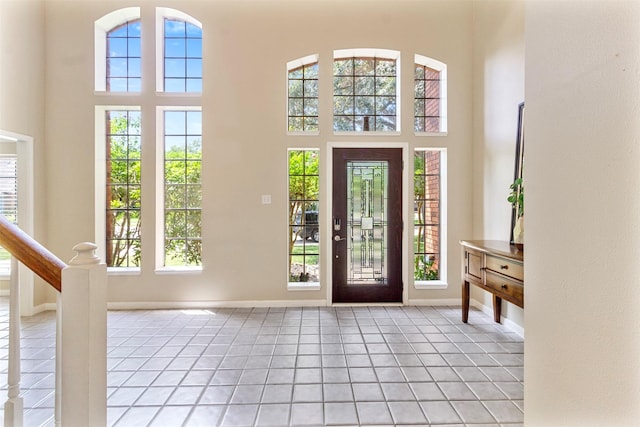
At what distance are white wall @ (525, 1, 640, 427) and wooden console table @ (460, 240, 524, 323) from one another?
1.78 meters

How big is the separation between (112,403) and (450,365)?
250cm

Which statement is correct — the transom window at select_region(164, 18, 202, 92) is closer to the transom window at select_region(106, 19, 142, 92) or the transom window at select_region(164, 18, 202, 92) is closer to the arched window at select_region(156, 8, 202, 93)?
the arched window at select_region(156, 8, 202, 93)

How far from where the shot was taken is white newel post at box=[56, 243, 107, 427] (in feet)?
3.83

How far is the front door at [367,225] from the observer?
168 inches

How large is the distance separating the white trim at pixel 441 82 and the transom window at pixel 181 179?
2.98 m

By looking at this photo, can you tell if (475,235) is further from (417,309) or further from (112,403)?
(112,403)

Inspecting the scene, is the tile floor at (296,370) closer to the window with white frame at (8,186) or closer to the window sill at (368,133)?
the window with white frame at (8,186)

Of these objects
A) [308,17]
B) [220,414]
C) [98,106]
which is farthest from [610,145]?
[98,106]

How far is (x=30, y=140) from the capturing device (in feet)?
12.7

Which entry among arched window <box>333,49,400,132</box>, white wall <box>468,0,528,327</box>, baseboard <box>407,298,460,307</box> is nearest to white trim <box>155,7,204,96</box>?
arched window <box>333,49,400,132</box>

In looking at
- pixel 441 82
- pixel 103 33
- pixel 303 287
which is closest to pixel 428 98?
pixel 441 82

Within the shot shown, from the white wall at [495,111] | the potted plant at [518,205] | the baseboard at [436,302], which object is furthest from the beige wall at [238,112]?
the potted plant at [518,205]

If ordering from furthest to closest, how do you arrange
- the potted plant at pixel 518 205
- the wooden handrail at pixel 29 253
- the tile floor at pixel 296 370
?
the potted plant at pixel 518 205 < the tile floor at pixel 296 370 < the wooden handrail at pixel 29 253

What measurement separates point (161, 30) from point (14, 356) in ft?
14.5
